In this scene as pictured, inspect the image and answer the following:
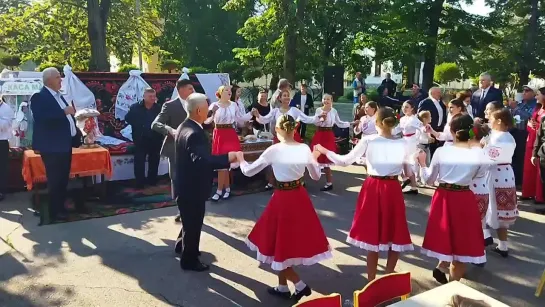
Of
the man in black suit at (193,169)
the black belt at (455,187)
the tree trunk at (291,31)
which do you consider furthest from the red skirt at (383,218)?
the tree trunk at (291,31)

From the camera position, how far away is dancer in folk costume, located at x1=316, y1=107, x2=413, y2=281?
4.01 m

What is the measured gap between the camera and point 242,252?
17.0ft

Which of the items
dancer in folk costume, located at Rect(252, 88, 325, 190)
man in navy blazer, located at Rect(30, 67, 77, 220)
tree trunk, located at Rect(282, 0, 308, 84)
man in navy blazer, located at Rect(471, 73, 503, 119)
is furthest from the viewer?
tree trunk, located at Rect(282, 0, 308, 84)

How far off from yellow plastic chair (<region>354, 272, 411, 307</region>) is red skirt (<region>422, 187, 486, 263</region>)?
5.13 feet

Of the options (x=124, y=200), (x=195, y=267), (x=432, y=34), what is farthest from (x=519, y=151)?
(x=432, y=34)

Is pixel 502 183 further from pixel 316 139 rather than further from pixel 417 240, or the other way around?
pixel 316 139

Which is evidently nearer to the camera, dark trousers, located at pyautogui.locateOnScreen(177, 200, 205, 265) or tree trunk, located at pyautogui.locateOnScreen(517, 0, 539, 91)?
dark trousers, located at pyautogui.locateOnScreen(177, 200, 205, 265)

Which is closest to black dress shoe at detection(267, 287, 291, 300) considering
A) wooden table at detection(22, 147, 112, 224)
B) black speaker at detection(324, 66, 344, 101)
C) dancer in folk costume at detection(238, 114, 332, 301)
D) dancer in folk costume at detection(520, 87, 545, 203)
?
dancer in folk costume at detection(238, 114, 332, 301)

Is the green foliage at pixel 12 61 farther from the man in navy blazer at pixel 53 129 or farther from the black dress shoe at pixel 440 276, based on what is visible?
the black dress shoe at pixel 440 276

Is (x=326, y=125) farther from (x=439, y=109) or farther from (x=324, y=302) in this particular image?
(x=324, y=302)

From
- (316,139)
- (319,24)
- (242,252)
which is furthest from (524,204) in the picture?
(319,24)

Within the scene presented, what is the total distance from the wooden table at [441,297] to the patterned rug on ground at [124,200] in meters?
5.14

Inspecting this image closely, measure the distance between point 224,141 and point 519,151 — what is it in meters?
5.09

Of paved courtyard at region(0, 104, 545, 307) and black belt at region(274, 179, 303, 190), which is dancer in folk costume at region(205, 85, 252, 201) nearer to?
paved courtyard at region(0, 104, 545, 307)
